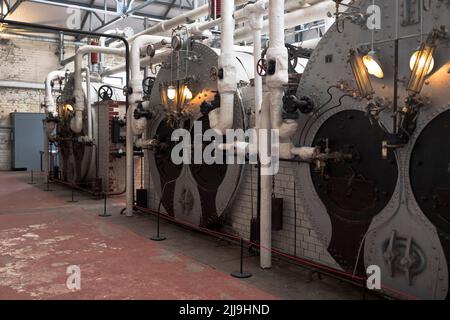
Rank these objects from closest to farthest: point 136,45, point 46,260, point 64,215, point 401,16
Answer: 1. point 401,16
2. point 46,260
3. point 136,45
4. point 64,215

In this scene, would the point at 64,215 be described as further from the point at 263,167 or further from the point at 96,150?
the point at 263,167

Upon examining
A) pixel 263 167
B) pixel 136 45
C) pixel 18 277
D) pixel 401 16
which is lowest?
pixel 18 277

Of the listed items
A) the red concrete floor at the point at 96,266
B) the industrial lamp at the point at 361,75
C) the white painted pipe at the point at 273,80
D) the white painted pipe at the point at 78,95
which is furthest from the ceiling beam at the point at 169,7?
the industrial lamp at the point at 361,75

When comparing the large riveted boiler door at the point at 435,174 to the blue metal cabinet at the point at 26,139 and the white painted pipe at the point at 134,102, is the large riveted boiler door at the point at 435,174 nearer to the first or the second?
the white painted pipe at the point at 134,102

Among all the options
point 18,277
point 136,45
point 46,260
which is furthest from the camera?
point 136,45

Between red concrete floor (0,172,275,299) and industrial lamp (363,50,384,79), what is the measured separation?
2092 millimetres

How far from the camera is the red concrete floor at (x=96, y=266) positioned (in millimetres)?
3867

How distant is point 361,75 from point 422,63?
1.72ft

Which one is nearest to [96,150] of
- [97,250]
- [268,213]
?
[97,250]

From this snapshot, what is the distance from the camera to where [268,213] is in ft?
14.5

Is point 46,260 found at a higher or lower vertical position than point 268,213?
lower

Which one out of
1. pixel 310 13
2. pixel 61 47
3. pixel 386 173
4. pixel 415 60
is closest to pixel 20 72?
pixel 61 47

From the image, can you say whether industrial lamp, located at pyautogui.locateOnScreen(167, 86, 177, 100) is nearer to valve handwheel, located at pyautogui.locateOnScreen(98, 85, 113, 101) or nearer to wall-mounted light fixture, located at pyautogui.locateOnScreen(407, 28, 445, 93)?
wall-mounted light fixture, located at pyautogui.locateOnScreen(407, 28, 445, 93)

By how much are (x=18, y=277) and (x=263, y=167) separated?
106 inches
